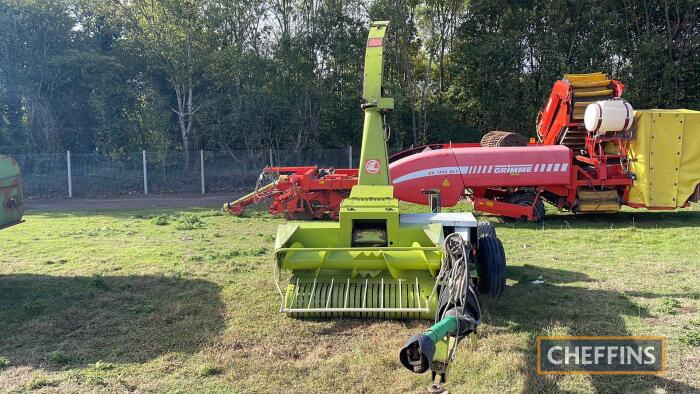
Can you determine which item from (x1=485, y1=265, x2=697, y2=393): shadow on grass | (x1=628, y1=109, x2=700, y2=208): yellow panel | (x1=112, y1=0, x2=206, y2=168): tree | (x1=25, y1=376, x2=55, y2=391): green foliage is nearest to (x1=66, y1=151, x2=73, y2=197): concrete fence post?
(x1=112, y1=0, x2=206, y2=168): tree

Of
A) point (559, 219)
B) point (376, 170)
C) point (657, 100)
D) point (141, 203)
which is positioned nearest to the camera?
point (376, 170)

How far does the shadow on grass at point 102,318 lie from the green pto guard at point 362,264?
3.12 ft

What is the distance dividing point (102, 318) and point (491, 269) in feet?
13.2

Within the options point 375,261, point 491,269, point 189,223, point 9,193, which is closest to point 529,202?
point 491,269

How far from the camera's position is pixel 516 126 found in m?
21.2

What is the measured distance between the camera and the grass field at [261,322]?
4.00 m

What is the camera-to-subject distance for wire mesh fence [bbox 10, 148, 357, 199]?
1980cm

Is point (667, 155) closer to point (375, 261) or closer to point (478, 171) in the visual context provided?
point (478, 171)

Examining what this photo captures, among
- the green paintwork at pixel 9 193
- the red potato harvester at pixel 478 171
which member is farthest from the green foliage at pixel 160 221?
the red potato harvester at pixel 478 171

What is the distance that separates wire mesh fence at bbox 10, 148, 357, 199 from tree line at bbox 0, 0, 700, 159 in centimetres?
84

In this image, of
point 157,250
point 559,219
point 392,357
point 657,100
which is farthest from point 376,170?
point 657,100

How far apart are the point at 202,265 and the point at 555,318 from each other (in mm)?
4821

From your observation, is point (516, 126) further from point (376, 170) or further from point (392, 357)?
point (392, 357)

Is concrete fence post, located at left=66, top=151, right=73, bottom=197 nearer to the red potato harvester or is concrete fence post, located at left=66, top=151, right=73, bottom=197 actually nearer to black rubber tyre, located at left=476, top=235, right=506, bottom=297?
the red potato harvester
